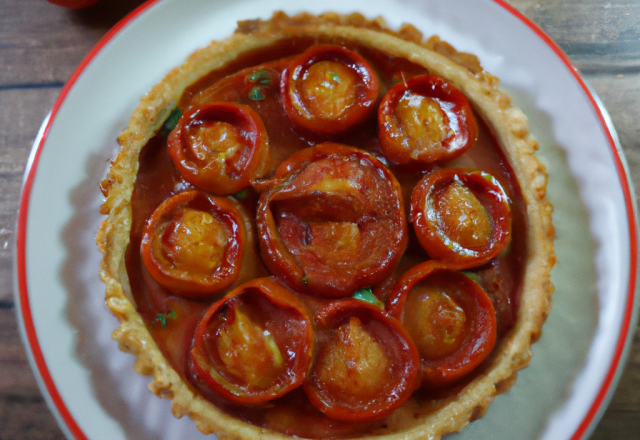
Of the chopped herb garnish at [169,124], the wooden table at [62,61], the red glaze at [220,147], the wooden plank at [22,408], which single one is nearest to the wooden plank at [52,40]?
the wooden table at [62,61]

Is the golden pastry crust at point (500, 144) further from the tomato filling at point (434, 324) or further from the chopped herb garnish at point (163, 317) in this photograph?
the tomato filling at point (434, 324)

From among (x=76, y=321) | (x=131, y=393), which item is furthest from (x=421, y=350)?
(x=76, y=321)

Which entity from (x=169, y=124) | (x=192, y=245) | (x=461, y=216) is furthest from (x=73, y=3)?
(x=461, y=216)

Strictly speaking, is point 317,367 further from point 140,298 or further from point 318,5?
point 318,5

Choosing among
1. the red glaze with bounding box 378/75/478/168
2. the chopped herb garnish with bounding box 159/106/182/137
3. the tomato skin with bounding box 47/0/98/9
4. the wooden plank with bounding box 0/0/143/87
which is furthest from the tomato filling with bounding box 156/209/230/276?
the tomato skin with bounding box 47/0/98/9

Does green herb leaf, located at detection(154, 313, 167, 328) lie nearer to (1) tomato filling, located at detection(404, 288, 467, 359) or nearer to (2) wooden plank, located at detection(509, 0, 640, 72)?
(1) tomato filling, located at detection(404, 288, 467, 359)

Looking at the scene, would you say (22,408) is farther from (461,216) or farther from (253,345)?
(461,216)
